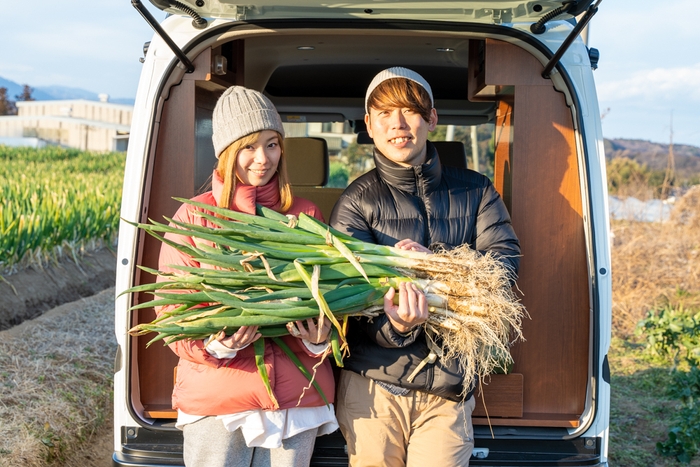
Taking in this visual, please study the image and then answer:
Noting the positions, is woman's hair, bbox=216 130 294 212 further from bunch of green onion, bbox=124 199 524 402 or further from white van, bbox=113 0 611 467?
white van, bbox=113 0 611 467

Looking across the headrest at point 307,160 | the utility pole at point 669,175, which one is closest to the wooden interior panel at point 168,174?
the headrest at point 307,160

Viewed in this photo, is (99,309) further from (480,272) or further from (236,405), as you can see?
(480,272)

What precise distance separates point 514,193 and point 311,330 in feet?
3.37

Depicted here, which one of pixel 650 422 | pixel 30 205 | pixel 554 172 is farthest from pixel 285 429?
pixel 30 205

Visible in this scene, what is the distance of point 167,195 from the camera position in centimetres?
259

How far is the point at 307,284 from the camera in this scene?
1940mm

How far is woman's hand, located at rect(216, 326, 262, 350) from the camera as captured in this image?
1946 mm

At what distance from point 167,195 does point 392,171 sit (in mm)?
875

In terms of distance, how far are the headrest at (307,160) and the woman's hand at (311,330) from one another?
2204mm

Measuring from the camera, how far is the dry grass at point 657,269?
7001 millimetres

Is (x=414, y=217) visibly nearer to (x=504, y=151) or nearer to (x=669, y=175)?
(x=504, y=151)

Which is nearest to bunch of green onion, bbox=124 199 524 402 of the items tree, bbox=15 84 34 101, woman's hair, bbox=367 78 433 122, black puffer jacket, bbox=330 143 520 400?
black puffer jacket, bbox=330 143 520 400

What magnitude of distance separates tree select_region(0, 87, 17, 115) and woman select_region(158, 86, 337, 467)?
217ft

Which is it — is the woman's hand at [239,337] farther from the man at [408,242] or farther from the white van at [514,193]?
the white van at [514,193]
